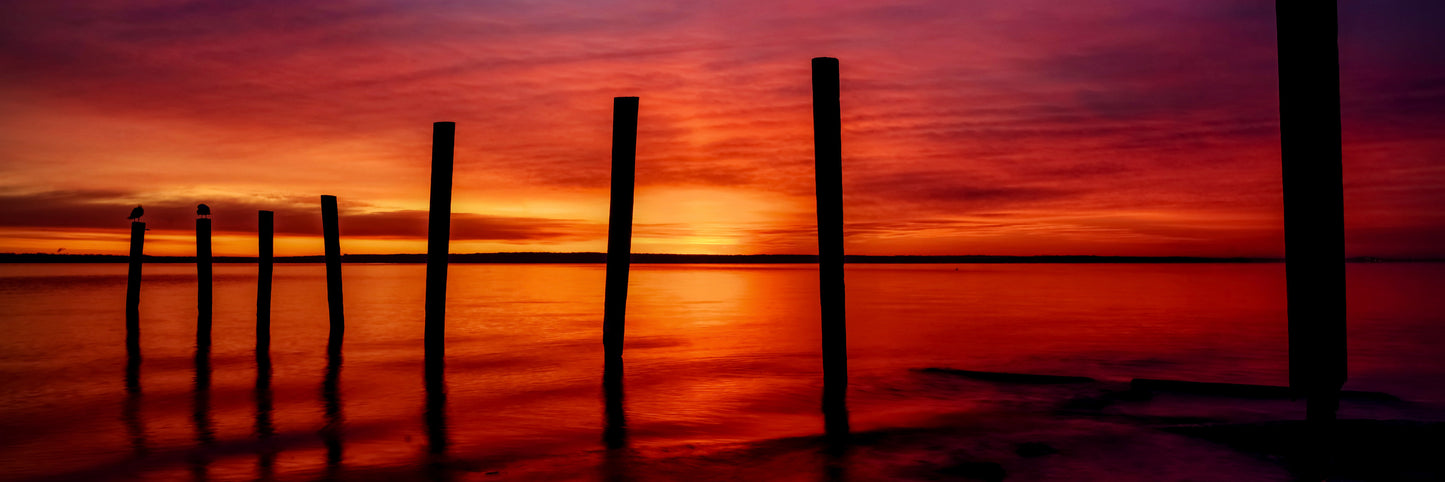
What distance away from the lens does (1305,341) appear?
15.3ft

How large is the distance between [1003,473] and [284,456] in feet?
19.2

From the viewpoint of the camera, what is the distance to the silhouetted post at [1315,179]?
14.9 feet

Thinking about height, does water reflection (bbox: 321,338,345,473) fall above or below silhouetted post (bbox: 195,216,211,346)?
below

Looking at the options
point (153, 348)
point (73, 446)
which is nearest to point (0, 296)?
point (153, 348)

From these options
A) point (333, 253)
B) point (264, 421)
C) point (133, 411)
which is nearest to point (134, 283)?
point (333, 253)

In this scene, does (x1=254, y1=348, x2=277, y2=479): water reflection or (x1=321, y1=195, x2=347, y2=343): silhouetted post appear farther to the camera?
(x1=321, y1=195, x2=347, y2=343): silhouetted post

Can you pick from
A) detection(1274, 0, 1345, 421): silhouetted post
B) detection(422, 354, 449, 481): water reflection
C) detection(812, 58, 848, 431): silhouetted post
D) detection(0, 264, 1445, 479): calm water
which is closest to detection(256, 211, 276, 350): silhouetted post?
detection(0, 264, 1445, 479): calm water

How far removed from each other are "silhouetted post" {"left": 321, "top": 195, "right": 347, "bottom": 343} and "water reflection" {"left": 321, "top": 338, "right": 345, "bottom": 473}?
5.38 ft

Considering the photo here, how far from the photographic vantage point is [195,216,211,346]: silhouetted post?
695 inches

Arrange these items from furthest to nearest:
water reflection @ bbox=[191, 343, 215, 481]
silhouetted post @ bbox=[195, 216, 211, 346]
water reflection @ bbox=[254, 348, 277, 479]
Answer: silhouetted post @ bbox=[195, 216, 211, 346]
water reflection @ bbox=[191, 343, 215, 481]
water reflection @ bbox=[254, 348, 277, 479]

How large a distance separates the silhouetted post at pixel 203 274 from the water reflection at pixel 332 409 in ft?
12.3

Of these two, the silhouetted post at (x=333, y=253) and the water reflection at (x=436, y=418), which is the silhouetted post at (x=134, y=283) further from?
the water reflection at (x=436, y=418)

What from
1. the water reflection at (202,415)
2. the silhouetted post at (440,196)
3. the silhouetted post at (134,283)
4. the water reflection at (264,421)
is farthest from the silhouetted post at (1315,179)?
the silhouetted post at (134,283)

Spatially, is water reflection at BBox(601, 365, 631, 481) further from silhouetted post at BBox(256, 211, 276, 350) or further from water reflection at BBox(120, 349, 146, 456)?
silhouetted post at BBox(256, 211, 276, 350)
